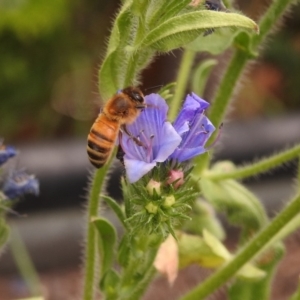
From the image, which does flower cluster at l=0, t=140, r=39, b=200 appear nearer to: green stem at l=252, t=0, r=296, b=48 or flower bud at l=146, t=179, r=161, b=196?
flower bud at l=146, t=179, r=161, b=196

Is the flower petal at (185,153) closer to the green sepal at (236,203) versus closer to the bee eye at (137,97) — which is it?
the bee eye at (137,97)

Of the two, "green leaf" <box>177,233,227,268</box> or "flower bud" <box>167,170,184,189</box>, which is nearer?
Answer: "flower bud" <box>167,170,184,189</box>

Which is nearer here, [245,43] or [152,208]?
[152,208]

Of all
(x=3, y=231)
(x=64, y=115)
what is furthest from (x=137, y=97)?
(x=64, y=115)

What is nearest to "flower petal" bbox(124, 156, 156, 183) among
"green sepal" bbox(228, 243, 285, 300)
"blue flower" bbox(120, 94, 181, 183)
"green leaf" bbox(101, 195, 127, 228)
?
"blue flower" bbox(120, 94, 181, 183)

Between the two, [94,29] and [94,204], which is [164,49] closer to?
[94,204]

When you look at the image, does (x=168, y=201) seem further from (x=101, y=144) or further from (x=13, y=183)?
(x=13, y=183)
